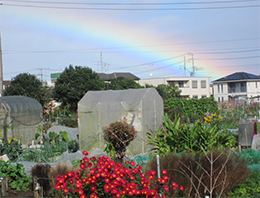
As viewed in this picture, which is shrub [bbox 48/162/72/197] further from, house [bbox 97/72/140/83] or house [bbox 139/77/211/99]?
house [bbox 97/72/140/83]

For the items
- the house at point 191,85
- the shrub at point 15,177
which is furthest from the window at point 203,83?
the shrub at point 15,177

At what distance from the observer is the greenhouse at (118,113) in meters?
11.8

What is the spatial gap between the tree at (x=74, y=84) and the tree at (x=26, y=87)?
149 inches

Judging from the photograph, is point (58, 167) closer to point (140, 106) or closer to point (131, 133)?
point (131, 133)

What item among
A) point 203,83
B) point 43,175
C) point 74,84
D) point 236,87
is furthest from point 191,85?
point 43,175

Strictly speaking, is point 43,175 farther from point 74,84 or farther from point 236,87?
point 236,87

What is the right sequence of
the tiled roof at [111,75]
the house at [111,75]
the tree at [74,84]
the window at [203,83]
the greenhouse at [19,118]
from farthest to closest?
the tiled roof at [111,75], the house at [111,75], the window at [203,83], the tree at [74,84], the greenhouse at [19,118]

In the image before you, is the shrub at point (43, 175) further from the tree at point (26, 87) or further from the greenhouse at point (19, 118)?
the tree at point (26, 87)

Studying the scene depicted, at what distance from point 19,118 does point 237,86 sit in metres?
45.1

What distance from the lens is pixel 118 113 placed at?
12.2 metres

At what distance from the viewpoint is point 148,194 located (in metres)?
3.87

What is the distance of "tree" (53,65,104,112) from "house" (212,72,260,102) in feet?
94.0

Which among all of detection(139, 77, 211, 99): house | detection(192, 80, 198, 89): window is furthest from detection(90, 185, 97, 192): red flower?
detection(192, 80, 198, 89): window

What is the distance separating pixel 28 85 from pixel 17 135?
10.6 metres
